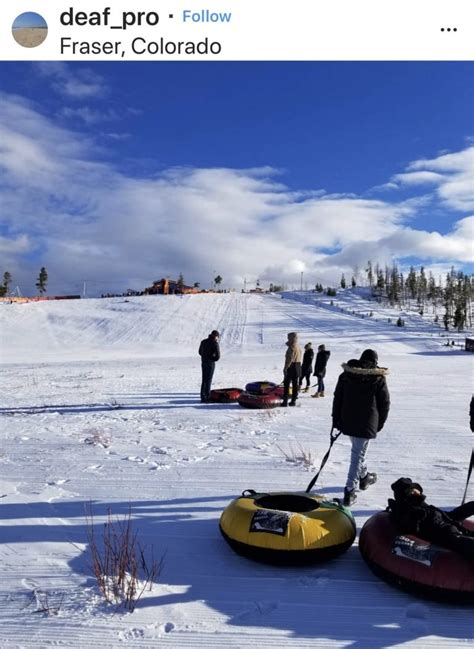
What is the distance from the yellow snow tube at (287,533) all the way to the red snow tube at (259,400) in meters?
6.90

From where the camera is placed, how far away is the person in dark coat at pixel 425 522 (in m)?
3.62

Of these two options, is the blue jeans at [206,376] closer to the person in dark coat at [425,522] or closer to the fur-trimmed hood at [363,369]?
the fur-trimmed hood at [363,369]

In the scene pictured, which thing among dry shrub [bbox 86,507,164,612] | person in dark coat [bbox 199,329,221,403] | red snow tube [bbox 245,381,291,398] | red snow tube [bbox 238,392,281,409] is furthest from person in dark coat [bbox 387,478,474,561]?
person in dark coat [bbox 199,329,221,403]

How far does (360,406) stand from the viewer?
522 centimetres

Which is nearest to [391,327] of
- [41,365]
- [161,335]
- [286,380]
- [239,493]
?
[161,335]

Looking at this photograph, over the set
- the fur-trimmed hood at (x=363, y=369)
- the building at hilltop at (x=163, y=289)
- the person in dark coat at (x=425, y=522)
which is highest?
the building at hilltop at (x=163, y=289)

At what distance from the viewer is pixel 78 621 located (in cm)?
325

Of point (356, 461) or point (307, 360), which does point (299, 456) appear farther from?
point (307, 360)

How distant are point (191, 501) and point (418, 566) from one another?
2.67 meters

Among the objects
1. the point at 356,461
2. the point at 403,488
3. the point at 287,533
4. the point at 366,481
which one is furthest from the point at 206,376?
the point at 403,488

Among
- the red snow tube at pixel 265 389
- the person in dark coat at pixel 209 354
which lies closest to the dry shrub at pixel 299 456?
the red snow tube at pixel 265 389

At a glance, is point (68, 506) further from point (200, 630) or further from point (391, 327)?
point (391, 327)

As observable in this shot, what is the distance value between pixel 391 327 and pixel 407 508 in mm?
44775

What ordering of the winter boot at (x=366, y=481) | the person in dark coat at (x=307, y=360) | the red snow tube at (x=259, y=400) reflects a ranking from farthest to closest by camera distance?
the person in dark coat at (x=307, y=360), the red snow tube at (x=259, y=400), the winter boot at (x=366, y=481)
